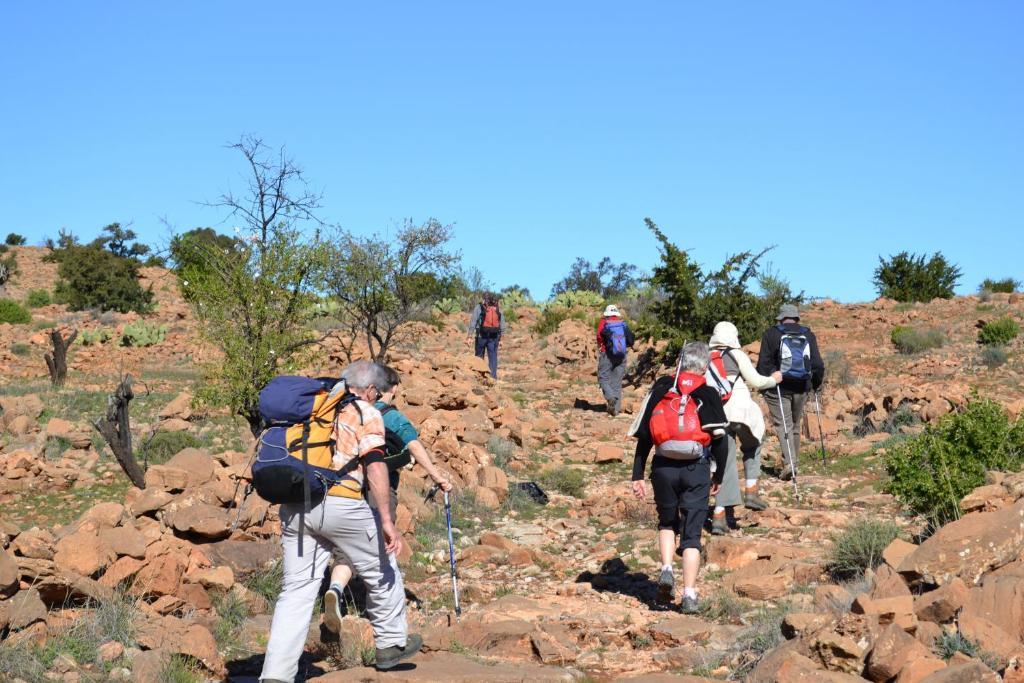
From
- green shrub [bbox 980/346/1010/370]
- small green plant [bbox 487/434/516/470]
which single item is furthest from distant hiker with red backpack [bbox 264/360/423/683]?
green shrub [bbox 980/346/1010/370]

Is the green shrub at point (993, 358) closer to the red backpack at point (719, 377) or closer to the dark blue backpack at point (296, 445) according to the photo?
the red backpack at point (719, 377)

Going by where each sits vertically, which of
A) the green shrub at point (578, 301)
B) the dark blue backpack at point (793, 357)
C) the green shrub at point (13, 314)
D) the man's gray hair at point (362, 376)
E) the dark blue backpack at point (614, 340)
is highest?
the green shrub at point (13, 314)

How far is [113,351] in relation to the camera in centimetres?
2808

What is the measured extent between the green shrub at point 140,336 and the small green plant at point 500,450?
60.2ft

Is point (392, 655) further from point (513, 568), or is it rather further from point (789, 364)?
point (789, 364)

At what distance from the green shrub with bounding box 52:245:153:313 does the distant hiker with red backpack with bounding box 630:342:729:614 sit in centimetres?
3474

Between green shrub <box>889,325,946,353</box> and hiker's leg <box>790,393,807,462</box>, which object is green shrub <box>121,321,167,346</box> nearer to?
green shrub <box>889,325,946,353</box>

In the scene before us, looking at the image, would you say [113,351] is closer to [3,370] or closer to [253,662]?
[3,370]

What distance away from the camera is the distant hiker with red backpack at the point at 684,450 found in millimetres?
7289

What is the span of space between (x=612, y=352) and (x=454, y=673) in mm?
→ 12239

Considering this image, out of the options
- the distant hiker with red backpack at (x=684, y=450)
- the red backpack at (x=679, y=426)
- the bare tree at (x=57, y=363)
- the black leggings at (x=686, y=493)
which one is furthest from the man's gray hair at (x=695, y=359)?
the bare tree at (x=57, y=363)

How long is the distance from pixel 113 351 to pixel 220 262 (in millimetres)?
14689

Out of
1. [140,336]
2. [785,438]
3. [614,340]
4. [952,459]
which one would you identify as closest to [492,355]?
[614,340]

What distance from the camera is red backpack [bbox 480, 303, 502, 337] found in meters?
20.2
